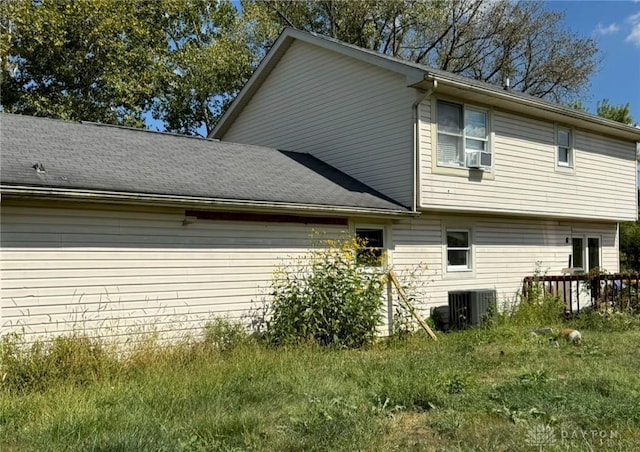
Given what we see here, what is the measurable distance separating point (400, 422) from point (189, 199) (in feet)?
15.7

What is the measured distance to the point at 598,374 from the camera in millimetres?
6648

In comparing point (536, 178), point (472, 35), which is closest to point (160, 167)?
point (536, 178)

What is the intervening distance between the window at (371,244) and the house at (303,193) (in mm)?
68

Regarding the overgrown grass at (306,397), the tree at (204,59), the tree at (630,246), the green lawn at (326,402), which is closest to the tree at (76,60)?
the tree at (204,59)

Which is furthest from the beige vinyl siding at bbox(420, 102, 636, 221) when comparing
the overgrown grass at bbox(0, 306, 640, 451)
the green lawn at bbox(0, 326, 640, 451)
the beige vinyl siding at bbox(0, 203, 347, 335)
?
the green lawn at bbox(0, 326, 640, 451)

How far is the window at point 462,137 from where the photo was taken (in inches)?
458

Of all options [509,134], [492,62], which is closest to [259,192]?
[509,134]

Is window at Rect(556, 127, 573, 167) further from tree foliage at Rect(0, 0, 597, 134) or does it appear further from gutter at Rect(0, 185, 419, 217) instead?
tree foliage at Rect(0, 0, 597, 134)

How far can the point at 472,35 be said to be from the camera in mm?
26516

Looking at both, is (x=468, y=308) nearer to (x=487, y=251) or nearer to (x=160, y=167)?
(x=487, y=251)

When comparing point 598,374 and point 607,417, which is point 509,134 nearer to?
point 598,374

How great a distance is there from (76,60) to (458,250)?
17.3 m

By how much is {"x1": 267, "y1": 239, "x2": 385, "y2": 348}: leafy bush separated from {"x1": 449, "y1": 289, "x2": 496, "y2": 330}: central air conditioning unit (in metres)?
3.23

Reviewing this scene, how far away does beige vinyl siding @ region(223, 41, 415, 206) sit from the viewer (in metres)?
11.5
